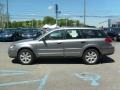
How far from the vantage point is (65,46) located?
13.3 meters

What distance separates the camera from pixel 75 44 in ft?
43.6

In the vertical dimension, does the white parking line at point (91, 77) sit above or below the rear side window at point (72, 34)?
below

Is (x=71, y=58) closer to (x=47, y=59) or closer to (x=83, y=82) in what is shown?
(x=47, y=59)

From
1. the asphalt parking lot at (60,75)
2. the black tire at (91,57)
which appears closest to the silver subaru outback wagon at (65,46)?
the black tire at (91,57)

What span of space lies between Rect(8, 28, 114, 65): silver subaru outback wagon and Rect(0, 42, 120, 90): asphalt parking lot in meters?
0.41

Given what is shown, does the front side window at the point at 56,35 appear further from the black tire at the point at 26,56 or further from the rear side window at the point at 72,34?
the black tire at the point at 26,56

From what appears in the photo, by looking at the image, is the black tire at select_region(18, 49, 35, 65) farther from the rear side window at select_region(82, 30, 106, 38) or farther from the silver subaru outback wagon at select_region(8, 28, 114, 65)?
the rear side window at select_region(82, 30, 106, 38)

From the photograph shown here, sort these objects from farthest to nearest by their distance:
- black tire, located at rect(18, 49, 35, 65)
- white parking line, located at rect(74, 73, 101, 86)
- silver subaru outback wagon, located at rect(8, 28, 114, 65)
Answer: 1. black tire, located at rect(18, 49, 35, 65)
2. silver subaru outback wagon, located at rect(8, 28, 114, 65)
3. white parking line, located at rect(74, 73, 101, 86)

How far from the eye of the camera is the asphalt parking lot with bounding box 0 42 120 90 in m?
8.70

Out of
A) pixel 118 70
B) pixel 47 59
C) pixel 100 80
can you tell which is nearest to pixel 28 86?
pixel 100 80

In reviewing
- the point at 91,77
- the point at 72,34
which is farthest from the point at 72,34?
the point at 91,77

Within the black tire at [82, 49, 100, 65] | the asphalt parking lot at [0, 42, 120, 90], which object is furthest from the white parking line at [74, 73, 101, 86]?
the black tire at [82, 49, 100, 65]

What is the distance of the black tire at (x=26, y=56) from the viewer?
13.4 m

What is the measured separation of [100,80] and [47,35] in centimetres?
440
